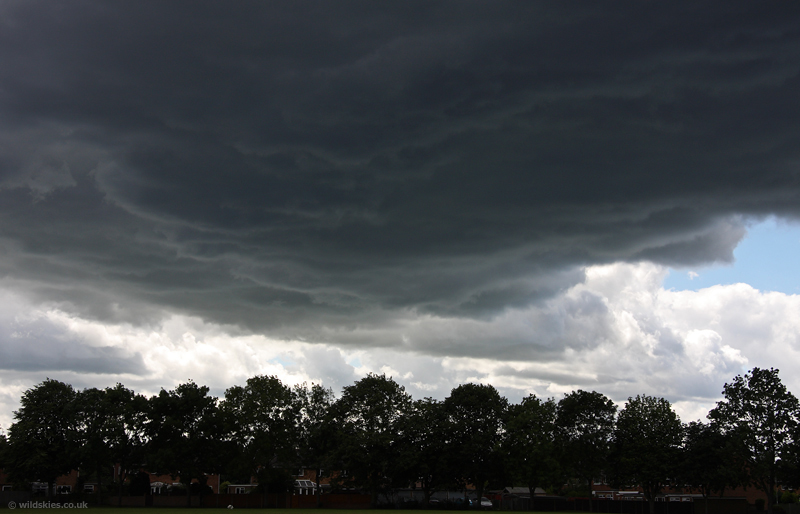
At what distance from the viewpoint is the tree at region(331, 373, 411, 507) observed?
106 meters

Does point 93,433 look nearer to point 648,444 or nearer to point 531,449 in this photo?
point 531,449

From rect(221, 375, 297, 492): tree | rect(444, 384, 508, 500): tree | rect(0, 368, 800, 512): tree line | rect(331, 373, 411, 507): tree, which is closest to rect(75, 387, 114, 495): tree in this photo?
rect(0, 368, 800, 512): tree line

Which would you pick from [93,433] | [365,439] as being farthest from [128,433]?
[365,439]

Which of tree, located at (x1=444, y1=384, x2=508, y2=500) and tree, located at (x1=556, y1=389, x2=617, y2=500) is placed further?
tree, located at (x1=556, y1=389, x2=617, y2=500)

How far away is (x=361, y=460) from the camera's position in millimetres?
105062

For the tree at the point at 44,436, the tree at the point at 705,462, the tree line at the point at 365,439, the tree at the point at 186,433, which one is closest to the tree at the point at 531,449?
the tree line at the point at 365,439

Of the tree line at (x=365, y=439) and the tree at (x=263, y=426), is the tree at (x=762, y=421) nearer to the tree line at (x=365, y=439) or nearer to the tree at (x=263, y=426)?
the tree line at (x=365, y=439)

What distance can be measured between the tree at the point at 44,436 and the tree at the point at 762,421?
10443 centimetres

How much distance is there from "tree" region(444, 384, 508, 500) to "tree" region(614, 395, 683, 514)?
21839 millimetres

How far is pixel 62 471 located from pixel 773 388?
11415cm

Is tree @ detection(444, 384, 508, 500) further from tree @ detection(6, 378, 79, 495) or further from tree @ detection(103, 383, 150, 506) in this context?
tree @ detection(6, 378, 79, 495)

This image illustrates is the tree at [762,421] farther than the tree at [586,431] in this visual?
No

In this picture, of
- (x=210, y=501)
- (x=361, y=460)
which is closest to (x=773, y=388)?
(x=361, y=460)

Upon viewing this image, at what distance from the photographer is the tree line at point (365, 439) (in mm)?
106188
